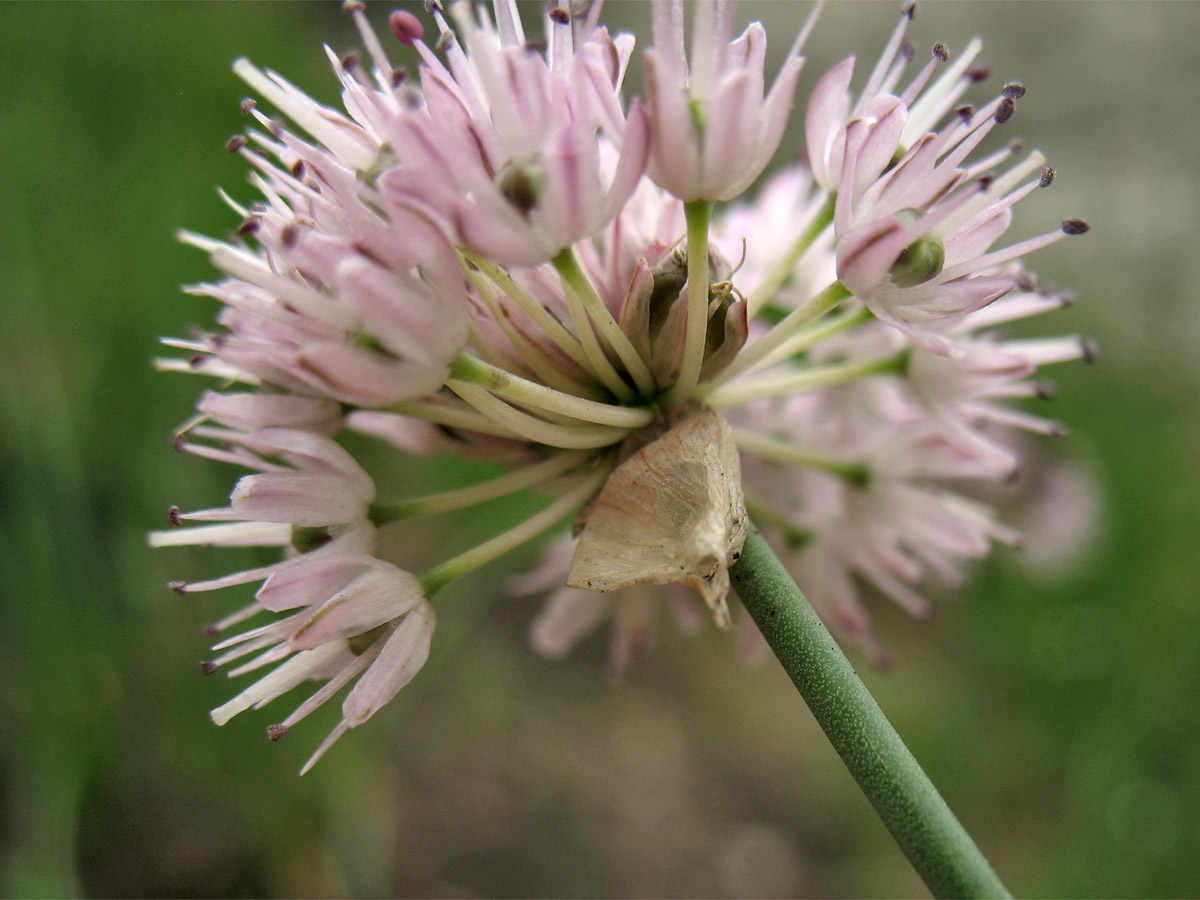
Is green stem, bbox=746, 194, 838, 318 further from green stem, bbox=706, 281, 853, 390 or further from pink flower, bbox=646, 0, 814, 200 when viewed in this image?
pink flower, bbox=646, 0, 814, 200

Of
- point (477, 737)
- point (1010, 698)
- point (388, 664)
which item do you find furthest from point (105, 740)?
point (1010, 698)

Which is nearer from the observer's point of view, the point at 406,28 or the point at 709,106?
the point at 709,106

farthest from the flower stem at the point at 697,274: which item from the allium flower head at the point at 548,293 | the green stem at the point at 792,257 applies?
the green stem at the point at 792,257

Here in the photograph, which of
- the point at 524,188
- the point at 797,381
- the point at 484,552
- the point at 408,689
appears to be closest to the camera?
the point at 524,188

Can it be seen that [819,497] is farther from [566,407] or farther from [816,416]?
[566,407]

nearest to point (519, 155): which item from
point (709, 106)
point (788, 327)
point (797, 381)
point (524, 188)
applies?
point (524, 188)

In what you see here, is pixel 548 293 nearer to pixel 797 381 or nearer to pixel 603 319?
→ pixel 603 319

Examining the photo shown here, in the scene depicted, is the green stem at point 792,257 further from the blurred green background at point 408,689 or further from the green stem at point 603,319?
the blurred green background at point 408,689
